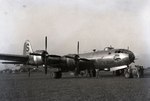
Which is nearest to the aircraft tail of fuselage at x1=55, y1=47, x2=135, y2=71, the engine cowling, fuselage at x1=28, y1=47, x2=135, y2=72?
fuselage at x1=28, y1=47, x2=135, y2=72

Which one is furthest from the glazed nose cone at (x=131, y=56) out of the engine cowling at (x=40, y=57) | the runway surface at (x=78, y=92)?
the runway surface at (x=78, y=92)

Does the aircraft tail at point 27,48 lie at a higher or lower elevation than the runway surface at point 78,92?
higher

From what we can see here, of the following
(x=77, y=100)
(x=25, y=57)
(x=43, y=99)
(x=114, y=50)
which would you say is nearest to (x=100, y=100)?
(x=77, y=100)

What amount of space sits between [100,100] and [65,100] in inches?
48.6

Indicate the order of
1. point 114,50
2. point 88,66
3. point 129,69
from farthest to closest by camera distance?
point 88,66
point 114,50
point 129,69

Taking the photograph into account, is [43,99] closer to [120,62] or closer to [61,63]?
[120,62]

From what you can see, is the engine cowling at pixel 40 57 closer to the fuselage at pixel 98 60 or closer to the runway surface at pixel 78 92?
the fuselage at pixel 98 60

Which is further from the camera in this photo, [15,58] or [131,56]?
[15,58]

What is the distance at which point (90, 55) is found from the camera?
32562 mm

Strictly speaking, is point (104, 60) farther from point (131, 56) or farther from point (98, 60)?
point (131, 56)

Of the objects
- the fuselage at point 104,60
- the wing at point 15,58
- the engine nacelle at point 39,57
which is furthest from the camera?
the wing at point 15,58

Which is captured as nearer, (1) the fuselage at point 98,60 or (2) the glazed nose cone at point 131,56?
(2) the glazed nose cone at point 131,56

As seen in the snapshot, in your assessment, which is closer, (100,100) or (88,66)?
(100,100)

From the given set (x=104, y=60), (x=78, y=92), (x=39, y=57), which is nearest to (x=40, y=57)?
(x=39, y=57)
